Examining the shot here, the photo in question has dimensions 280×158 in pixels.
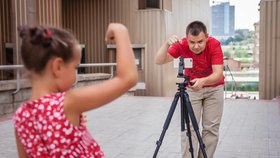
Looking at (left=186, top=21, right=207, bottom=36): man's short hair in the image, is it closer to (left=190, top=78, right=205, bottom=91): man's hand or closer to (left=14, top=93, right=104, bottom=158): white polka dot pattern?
(left=190, top=78, right=205, bottom=91): man's hand

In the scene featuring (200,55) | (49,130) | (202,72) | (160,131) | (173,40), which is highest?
(173,40)

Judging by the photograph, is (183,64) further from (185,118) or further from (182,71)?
(185,118)

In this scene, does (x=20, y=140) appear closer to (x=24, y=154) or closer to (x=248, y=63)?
(x=24, y=154)

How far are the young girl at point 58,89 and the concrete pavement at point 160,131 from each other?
299 cm

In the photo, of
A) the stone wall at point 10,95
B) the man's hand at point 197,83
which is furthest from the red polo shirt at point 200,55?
the stone wall at point 10,95

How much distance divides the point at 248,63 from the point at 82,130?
1884 inches

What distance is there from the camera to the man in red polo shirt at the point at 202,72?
292 cm

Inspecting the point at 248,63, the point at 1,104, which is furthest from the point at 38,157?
the point at 248,63

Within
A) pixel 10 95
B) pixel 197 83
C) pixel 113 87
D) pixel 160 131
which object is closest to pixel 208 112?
pixel 197 83

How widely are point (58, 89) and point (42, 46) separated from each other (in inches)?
6.6

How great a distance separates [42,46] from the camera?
1.22 m

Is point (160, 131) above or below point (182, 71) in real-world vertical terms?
below

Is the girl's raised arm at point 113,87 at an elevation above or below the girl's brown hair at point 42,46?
below

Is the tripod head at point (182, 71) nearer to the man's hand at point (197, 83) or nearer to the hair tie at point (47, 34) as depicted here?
the man's hand at point (197, 83)
